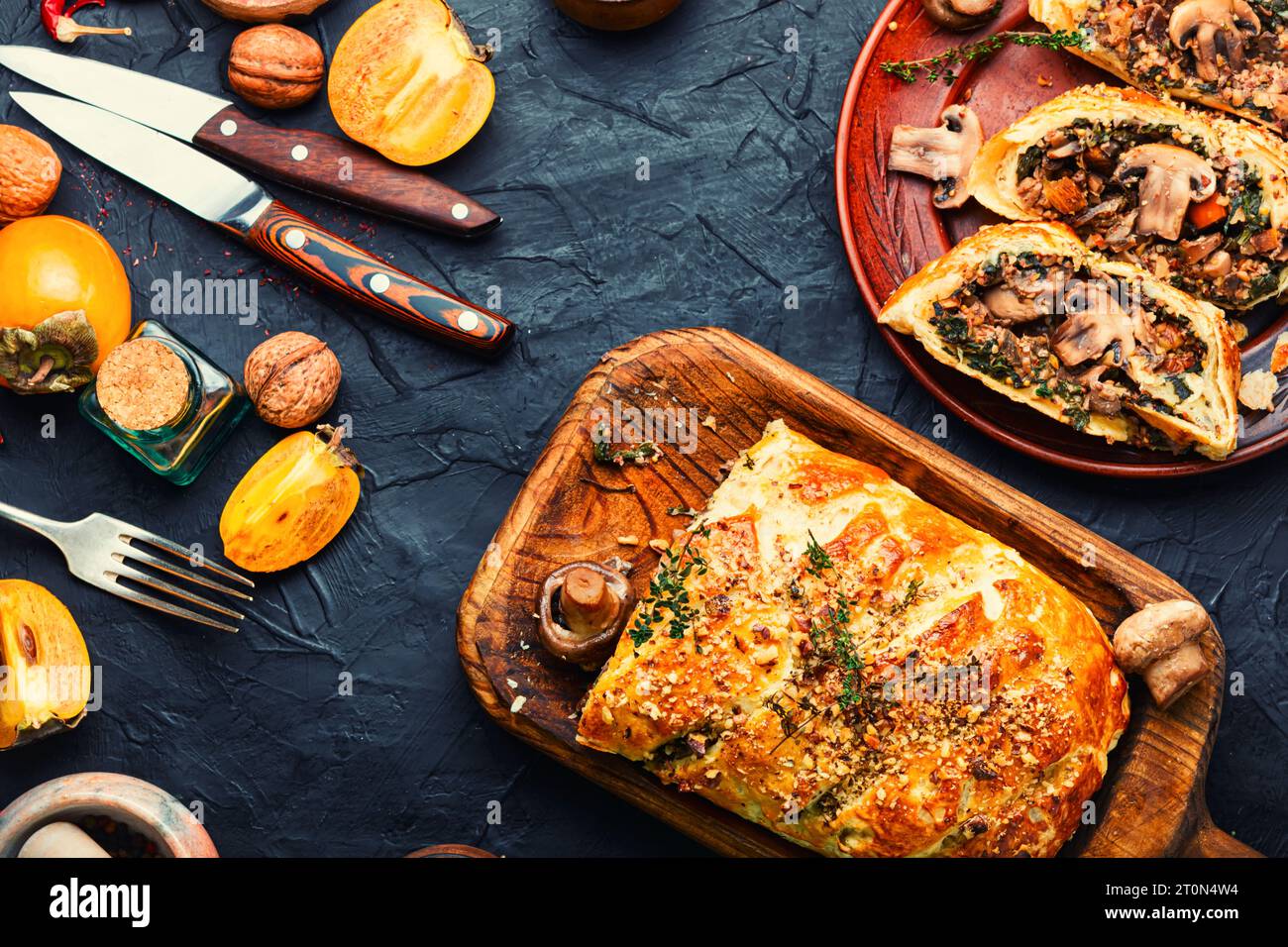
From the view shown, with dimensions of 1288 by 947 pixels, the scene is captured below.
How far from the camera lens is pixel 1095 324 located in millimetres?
4141

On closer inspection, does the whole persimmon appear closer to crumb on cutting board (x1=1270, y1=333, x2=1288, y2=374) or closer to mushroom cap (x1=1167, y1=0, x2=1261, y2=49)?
mushroom cap (x1=1167, y1=0, x2=1261, y2=49)

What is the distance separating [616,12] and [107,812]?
3841mm

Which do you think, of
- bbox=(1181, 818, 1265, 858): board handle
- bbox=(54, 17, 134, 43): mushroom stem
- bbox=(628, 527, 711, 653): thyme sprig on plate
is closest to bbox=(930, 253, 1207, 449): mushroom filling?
bbox=(628, 527, 711, 653): thyme sprig on plate

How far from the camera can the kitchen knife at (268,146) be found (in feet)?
15.0

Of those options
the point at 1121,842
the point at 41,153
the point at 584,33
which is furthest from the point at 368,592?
the point at 1121,842

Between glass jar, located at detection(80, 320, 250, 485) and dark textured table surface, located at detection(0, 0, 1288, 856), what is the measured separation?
0.40 feet

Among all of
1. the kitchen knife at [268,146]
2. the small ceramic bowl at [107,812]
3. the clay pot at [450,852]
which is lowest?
the clay pot at [450,852]

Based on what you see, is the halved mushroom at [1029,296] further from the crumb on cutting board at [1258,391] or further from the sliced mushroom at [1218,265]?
the crumb on cutting board at [1258,391]

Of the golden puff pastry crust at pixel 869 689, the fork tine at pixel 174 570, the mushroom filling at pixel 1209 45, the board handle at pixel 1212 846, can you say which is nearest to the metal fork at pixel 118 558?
the fork tine at pixel 174 570

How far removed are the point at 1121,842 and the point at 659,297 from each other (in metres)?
2.88

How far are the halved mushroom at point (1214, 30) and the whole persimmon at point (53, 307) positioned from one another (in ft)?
15.2

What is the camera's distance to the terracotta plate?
4.43 metres

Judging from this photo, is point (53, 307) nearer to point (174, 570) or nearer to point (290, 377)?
point (290, 377)
